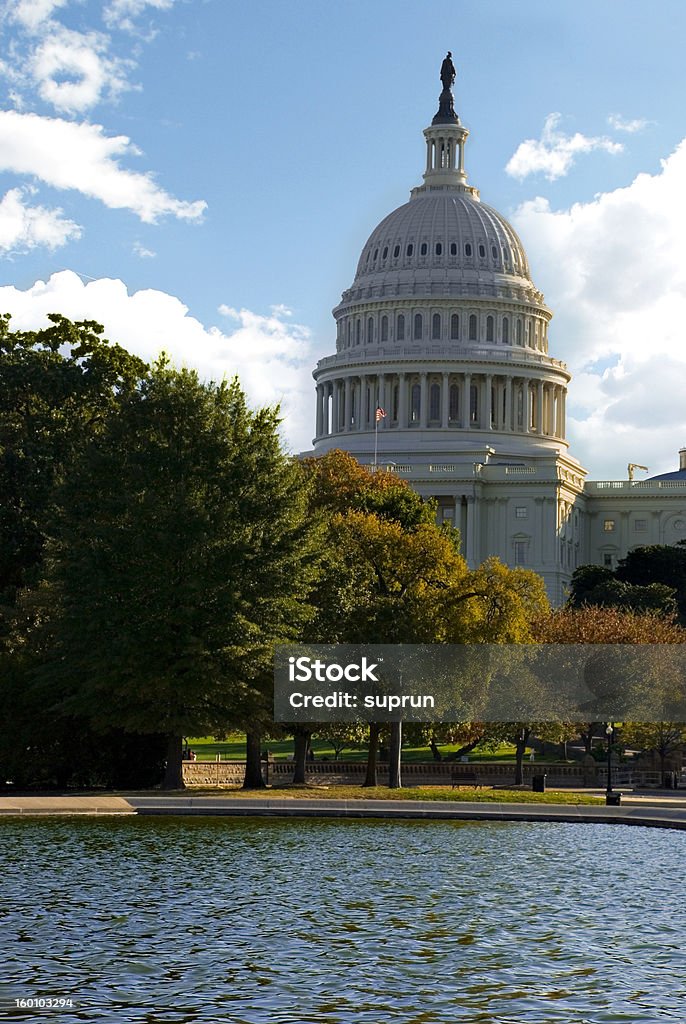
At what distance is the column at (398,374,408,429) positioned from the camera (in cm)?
17575

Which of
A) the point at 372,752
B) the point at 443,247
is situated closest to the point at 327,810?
the point at 372,752

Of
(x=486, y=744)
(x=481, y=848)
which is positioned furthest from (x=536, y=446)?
(x=481, y=848)

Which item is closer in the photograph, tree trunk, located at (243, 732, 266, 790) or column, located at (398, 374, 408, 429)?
tree trunk, located at (243, 732, 266, 790)

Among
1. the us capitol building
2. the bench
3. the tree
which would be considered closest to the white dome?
the us capitol building

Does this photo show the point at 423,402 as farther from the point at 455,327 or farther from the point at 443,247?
the point at 443,247

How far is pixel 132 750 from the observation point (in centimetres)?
5659

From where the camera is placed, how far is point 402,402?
176 meters

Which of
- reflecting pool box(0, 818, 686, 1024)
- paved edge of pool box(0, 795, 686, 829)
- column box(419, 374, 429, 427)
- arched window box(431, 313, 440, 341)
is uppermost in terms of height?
arched window box(431, 313, 440, 341)

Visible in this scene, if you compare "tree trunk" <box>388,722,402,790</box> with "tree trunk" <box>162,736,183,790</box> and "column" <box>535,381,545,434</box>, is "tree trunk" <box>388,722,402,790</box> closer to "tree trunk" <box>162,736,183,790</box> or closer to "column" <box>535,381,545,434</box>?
"tree trunk" <box>162,736,183,790</box>

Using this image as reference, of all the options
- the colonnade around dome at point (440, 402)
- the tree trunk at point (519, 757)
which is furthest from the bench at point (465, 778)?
the colonnade around dome at point (440, 402)

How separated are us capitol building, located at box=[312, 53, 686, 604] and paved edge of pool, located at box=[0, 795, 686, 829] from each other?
118 m

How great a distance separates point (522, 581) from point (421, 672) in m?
15.7

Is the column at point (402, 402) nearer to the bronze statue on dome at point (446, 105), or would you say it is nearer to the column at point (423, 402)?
the column at point (423, 402)

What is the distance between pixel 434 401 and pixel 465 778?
370 feet
